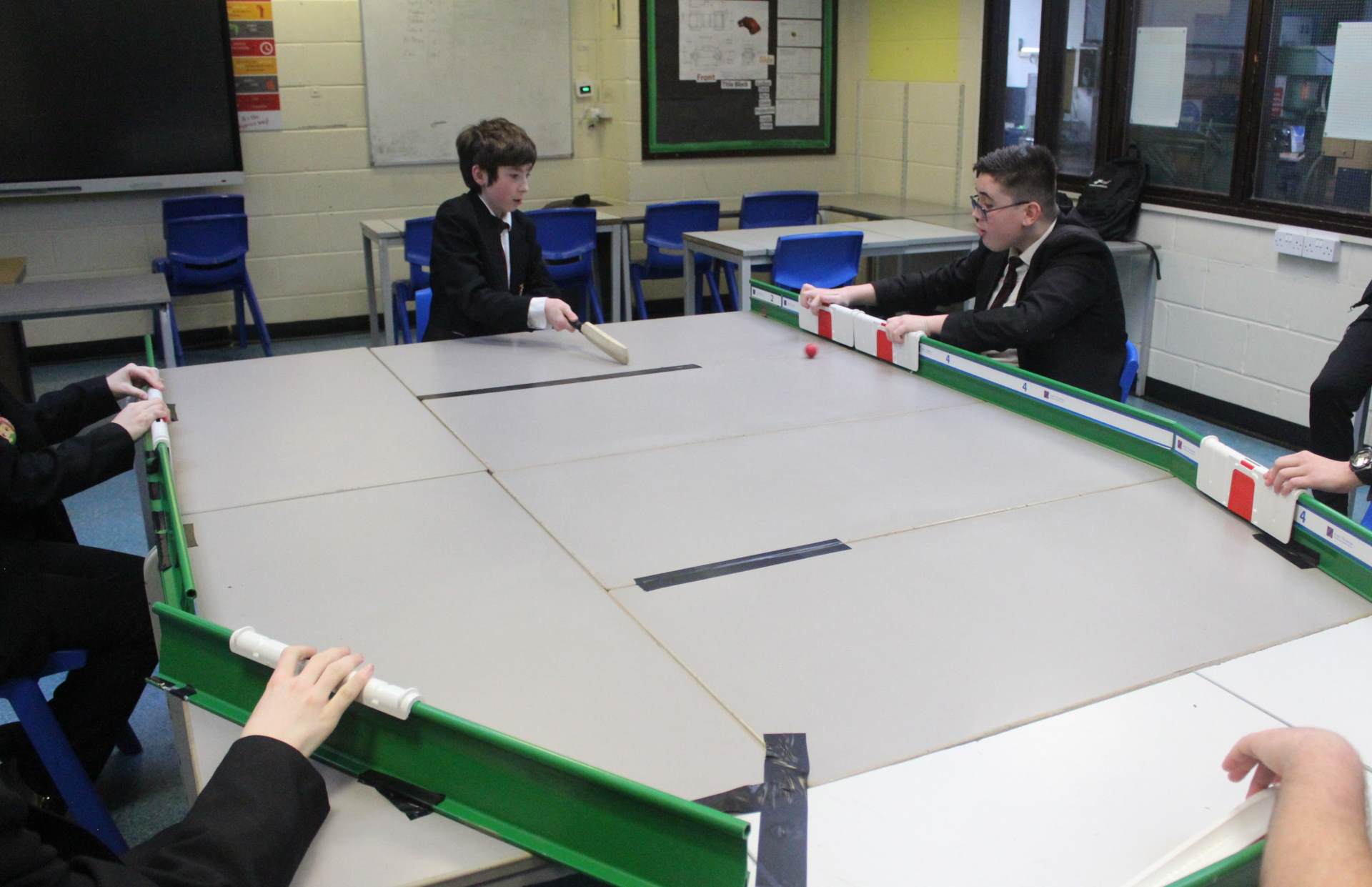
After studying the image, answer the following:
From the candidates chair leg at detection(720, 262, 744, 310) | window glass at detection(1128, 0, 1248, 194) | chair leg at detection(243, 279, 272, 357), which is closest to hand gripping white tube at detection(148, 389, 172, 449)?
chair leg at detection(243, 279, 272, 357)

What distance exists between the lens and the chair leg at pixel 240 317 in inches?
234

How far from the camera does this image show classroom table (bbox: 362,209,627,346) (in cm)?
533

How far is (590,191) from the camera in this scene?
689cm

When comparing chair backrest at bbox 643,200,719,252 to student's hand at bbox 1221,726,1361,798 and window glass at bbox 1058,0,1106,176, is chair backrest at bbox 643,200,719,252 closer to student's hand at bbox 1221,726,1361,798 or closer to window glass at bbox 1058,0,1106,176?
window glass at bbox 1058,0,1106,176

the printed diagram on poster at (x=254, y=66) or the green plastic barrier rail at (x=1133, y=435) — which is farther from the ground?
the printed diagram on poster at (x=254, y=66)

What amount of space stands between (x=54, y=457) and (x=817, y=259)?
352 cm

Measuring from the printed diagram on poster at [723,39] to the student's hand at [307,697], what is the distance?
5873 millimetres

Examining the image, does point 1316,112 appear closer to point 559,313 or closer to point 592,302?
point 559,313

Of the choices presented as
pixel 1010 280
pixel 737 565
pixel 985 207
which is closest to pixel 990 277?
pixel 1010 280

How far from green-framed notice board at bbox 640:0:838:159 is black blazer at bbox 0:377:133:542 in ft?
15.3

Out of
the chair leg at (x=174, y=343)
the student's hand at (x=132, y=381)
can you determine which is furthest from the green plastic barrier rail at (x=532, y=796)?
the chair leg at (x=174, y=343)

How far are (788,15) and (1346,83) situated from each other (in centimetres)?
347

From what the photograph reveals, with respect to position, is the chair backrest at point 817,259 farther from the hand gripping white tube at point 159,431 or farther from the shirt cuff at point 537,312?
the hand gripping white tube at point 159,431

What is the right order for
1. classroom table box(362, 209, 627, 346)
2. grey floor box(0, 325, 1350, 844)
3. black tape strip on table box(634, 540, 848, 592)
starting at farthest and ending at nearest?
classroom table box(362, 209, 627, 346) → grey floor box(0, 325, 1350, 844) → black tape strip on table box(634, 540, 848, 592)
